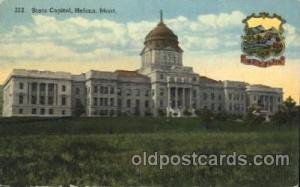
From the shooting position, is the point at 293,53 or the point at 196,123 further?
the point at 196,123

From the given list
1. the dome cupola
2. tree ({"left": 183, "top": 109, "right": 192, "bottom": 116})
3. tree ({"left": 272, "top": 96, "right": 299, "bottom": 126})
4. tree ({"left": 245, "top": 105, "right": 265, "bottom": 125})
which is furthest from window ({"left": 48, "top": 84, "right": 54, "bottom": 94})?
tree ({"left": 272, "top": 96, "right": 299, "bottom": 126})

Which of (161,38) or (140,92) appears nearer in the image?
(161,38)

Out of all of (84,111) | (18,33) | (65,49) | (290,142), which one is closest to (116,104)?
(84,111)

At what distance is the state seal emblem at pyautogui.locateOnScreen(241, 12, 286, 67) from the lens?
3787 mm

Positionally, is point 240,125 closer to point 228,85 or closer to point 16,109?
point 228,85

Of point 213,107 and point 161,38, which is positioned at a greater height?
point 161,38

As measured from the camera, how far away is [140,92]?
4125 millimetres

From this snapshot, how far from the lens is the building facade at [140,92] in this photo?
3.96 metres

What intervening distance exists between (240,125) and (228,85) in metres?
0.26

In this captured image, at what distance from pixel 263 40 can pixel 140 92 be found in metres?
0.84

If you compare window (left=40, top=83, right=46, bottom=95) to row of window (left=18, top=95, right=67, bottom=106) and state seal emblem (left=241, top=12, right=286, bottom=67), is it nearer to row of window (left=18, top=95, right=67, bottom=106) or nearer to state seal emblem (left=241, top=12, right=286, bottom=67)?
row of window (left=18, top=95, right=67, bottom=106)

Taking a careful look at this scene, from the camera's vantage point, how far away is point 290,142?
3.79 meters

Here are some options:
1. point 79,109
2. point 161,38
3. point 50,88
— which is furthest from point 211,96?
point 50,88

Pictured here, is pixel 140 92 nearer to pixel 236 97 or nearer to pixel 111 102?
pixel 111 102
